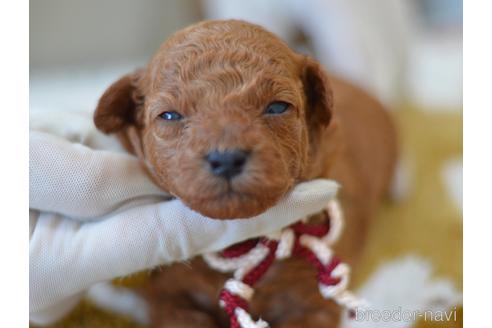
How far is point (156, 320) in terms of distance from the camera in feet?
4.44

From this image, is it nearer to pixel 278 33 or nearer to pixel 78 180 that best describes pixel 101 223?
pixel 78 180

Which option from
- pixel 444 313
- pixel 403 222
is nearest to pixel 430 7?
pixel 403 222

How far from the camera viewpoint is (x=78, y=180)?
1181 millimetres

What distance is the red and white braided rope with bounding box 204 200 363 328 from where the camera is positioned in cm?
117

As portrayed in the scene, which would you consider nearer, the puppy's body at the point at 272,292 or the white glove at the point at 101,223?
the white glove at the point at 101,223

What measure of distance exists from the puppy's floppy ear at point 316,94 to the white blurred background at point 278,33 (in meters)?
1.04

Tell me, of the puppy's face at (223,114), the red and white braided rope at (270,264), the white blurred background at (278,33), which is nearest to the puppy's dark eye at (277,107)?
the puppy's face at (223,114)

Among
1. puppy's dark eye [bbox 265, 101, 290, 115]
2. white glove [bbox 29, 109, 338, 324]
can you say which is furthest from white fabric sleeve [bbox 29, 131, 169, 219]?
puppy's dark eye [bbox 265, 101, 290, 115]

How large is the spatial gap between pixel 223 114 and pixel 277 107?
0.46ft

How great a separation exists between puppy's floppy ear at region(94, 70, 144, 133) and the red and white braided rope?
358 millimetres

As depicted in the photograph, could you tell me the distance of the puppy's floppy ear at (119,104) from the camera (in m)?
1.26

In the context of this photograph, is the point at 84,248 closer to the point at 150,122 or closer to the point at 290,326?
the point at 150,122

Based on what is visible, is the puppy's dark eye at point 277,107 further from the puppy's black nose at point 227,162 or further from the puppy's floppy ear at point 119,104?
the puppy's floppy ear at point 119,104
